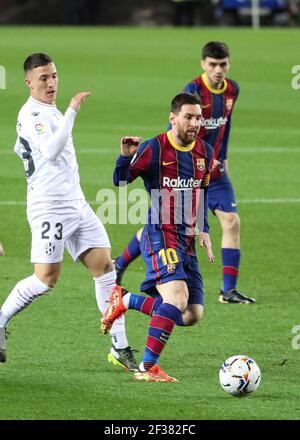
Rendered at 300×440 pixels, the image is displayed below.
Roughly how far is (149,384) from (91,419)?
0.94 m

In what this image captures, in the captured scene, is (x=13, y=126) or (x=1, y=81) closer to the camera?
(x=13, y=126)

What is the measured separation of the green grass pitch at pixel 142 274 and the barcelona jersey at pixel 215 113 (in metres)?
1.35

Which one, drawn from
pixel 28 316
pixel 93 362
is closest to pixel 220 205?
pixel 28 316

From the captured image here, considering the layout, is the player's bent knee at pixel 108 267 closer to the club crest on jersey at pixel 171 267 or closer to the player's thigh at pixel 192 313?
the club crest on jersey at pixel 171 267

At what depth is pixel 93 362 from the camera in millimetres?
9539

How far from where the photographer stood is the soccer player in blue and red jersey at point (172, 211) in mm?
9195

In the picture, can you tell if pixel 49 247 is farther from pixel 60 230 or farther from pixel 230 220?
pixel 230 220

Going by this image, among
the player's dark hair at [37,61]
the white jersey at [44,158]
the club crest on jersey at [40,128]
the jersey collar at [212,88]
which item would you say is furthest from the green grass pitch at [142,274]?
the player's dark hair at [37,61]

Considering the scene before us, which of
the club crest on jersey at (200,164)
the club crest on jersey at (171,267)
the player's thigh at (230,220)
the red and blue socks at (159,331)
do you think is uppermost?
the club crest on jersey at (200,164)

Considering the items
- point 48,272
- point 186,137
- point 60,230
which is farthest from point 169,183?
point 48,272

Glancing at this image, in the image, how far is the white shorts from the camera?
30.4 ft
